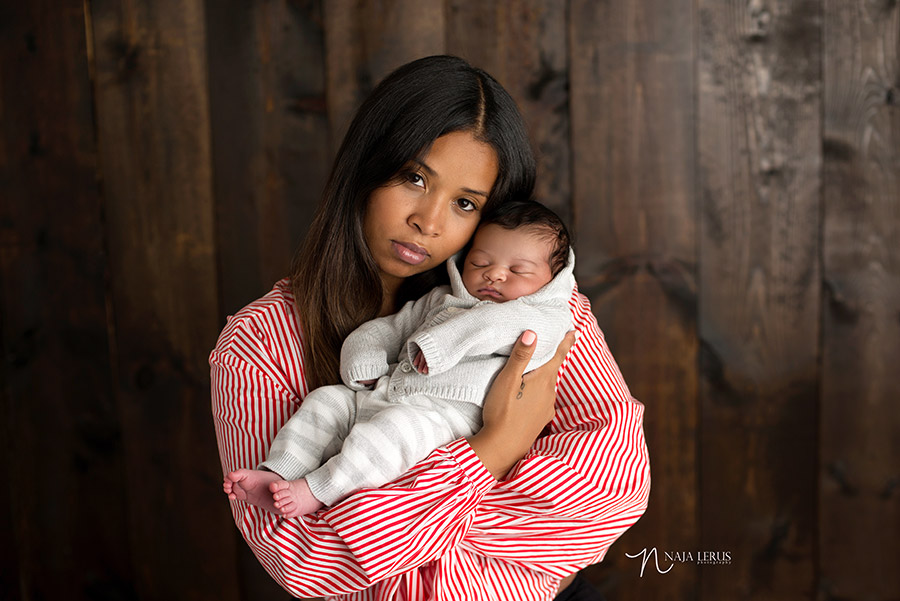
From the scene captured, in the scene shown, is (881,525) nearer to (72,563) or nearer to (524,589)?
(524,589)

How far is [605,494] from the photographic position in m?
1.28

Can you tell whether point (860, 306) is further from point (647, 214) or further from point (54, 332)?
point (54, 332)

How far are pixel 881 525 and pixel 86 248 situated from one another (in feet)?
8.20

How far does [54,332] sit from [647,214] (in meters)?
1.80

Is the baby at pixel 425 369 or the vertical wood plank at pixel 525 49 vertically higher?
the vertical wood plank at pixel 525 49

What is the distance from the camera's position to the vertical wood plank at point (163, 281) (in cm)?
207

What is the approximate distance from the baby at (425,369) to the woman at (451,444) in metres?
0.04

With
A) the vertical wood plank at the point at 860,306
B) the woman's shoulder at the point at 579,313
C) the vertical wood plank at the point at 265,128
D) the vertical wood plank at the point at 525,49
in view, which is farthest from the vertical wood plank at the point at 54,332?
the vertical wood plank at the point at 860,306

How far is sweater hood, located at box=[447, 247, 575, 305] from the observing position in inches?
54.7

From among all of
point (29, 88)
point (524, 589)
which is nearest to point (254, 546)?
point (524, 589)

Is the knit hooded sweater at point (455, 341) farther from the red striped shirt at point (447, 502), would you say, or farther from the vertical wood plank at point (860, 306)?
the vertical wood plank at point (860, 306)

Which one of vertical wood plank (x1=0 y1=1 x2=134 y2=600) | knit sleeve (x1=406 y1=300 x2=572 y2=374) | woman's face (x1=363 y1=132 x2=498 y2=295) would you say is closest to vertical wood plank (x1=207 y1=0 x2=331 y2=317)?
vertical wood plank (x1=0 y1=1 x2=134 y2=600)

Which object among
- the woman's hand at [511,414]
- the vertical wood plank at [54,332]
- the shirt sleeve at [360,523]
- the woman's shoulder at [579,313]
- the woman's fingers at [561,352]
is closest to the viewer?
the shirt sleeve at [360,523]

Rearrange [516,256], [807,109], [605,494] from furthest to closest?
[807,109], [516,256], [605,494]
